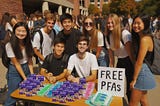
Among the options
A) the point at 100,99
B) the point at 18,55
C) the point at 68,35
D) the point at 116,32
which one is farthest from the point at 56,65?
the point at 100,99

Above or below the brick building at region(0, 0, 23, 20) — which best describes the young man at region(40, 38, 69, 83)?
below

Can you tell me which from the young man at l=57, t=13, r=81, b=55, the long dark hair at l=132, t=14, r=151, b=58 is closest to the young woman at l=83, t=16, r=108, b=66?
the young man at l=57, t=13, r=81, b=55

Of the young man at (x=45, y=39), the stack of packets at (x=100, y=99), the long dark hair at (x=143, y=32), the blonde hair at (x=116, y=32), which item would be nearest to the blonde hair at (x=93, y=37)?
the blonde hair at (x=116, y=32)

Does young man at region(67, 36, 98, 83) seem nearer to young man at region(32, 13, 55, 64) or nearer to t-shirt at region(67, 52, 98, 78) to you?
t-shirt at region(67, 52, 98, 78)

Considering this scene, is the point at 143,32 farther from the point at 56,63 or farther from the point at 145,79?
the point at 56,63

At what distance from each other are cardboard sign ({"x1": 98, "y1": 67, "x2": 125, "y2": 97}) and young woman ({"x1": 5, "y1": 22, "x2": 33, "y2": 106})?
1.16 metres

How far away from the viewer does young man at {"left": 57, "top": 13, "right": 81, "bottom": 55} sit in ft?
16.4

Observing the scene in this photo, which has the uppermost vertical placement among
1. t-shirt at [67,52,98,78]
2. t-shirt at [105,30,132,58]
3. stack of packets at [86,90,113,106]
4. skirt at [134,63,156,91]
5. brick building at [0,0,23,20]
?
brick building at [0,0,23,20]

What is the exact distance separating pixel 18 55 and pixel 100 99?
1.39m

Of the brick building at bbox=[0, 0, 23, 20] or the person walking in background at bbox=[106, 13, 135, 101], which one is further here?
the brick building at bbox=[0, 0, 23, 20]

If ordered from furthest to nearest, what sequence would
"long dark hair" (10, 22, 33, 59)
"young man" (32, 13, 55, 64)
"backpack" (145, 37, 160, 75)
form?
"young man" (32, 13, 55, 64) → "long dark hair" (10, 22, 33, 59) → "backpack" (145, 37, 160, 75)

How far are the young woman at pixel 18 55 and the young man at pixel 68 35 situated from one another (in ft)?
2.79

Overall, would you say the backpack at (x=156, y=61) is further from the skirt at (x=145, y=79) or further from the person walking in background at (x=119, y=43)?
the person walking in background at (x=119, y=43)

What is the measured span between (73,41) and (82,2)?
7006 cm
